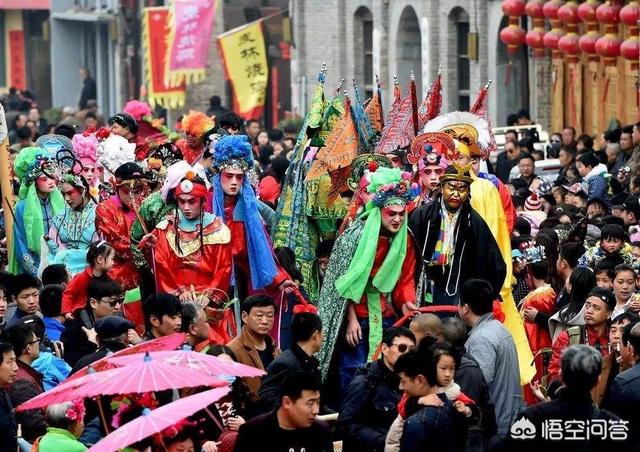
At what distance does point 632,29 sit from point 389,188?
35.6ft

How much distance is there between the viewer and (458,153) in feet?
50.3

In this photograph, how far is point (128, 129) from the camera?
1945cm

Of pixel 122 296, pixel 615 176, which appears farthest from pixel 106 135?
pixel 615 176

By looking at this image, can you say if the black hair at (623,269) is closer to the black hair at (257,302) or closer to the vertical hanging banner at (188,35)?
the black hair at (257,302)

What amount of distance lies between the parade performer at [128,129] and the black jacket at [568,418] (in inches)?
354

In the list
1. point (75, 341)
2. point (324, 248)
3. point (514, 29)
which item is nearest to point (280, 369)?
point (75, 341)

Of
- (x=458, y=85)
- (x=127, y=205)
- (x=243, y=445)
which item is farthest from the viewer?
(x=458, y=85)

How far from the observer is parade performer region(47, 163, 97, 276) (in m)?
16.9

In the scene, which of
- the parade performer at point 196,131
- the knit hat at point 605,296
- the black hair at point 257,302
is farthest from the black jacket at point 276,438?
the parade performer at point 196,131

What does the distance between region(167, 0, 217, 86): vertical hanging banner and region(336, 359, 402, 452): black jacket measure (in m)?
28.1

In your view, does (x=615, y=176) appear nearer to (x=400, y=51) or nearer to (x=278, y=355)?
(x=278, y=355)

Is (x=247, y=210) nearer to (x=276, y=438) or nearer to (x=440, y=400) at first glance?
(x=276, y=438)

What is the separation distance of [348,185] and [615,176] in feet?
18.2

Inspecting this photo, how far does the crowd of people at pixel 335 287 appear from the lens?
1076cm
